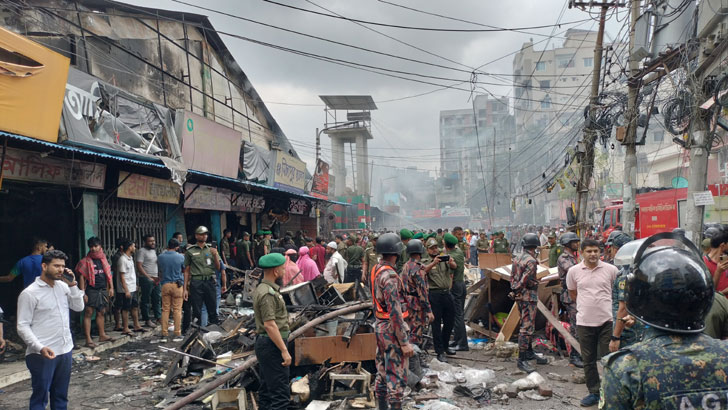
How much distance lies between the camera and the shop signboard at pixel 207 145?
11.1 m

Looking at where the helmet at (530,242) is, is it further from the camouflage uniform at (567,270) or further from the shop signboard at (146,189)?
the shop signboard at (146,189)

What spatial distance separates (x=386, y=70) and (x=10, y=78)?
8.09 meters

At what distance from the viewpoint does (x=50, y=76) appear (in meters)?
6.62

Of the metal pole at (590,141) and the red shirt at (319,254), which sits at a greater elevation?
the metal pole at (590,141)

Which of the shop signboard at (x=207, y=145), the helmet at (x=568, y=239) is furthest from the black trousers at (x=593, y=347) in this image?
the shop signboard at (x=207, y=145)

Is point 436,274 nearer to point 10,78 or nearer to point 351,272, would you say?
point 351,272

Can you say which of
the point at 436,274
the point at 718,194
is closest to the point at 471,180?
the point at 718,194

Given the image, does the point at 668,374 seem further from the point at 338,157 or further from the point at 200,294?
the point at 338,157

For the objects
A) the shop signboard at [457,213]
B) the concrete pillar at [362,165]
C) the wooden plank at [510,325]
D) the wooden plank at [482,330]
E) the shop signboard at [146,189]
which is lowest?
the wooden plank at [482,330]

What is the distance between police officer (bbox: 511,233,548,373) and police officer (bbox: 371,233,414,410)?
262 cm

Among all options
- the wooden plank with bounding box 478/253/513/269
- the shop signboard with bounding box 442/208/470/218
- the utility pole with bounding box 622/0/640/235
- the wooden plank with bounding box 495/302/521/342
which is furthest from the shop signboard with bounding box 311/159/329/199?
the shop signboard with bounding box 442/208/470/218

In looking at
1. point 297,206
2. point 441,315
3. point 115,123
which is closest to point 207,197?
point 115,123

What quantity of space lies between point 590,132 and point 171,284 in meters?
13.2

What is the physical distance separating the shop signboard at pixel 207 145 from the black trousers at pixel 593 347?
9478 millimetres
